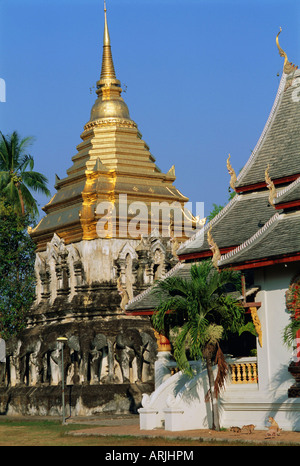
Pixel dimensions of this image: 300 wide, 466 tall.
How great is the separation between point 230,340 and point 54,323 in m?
12.5

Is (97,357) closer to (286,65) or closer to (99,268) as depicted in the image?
(99,268)

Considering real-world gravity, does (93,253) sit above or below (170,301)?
above

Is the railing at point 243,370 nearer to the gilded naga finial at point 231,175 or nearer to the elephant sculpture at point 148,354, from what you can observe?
the gilded naga finial at point 231,175

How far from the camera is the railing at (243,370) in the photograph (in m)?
22.4

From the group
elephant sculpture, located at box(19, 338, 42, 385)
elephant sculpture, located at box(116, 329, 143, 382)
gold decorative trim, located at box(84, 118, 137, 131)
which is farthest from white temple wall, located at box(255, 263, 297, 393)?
gold decorative trim, located at box(84, 118, 137, 131)

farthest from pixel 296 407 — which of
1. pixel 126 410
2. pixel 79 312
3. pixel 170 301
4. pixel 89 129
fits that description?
pixel 89 129

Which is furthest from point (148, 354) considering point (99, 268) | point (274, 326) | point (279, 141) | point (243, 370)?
point (274, 326)

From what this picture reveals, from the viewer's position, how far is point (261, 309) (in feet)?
72.2

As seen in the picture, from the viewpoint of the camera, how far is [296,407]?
2091 cm

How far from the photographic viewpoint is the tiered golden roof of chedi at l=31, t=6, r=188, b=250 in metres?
36.6

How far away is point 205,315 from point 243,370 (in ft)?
5.64

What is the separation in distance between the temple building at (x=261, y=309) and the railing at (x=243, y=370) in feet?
0.08
